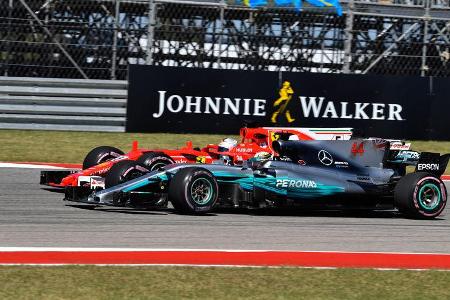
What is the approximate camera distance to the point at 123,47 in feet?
55.6

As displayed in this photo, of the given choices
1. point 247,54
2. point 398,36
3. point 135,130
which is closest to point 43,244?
point 135,130

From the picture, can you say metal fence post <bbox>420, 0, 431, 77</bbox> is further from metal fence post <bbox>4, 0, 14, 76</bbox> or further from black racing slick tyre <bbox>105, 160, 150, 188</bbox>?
black racing slick tyre <bbox>105, 160, 150, 188</bbox>

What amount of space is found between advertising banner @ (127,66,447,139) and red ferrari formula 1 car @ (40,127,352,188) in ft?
15.9

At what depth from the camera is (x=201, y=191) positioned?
32.4 ft

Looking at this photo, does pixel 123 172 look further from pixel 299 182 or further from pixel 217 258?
pixel 217 258

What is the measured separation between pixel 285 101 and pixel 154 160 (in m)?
6.40

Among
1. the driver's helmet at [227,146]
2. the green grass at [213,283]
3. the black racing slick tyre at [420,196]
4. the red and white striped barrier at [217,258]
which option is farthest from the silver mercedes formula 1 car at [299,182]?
the green grass at [213,283]

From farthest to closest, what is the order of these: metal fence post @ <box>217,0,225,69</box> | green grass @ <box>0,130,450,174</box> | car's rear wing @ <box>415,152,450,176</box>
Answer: metal fence post @ <box>217,0,225,69</box> < green grass @ <box>0,130,450,174</box> < car's rear wing @ <box>415,152,450,176</box>

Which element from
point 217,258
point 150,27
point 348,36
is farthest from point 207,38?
point 217,258

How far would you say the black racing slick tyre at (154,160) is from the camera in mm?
10961

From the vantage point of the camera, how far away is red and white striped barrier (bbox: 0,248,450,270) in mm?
7285

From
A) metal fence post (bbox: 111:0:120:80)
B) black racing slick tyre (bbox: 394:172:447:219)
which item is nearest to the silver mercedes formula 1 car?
black racing slick tyre (bbox: 394:172:447:219)

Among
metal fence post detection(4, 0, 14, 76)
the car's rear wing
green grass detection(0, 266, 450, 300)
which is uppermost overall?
metal fence post detection(4, 0, 14, 76)

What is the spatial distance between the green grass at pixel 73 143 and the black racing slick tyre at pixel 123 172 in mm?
4370
